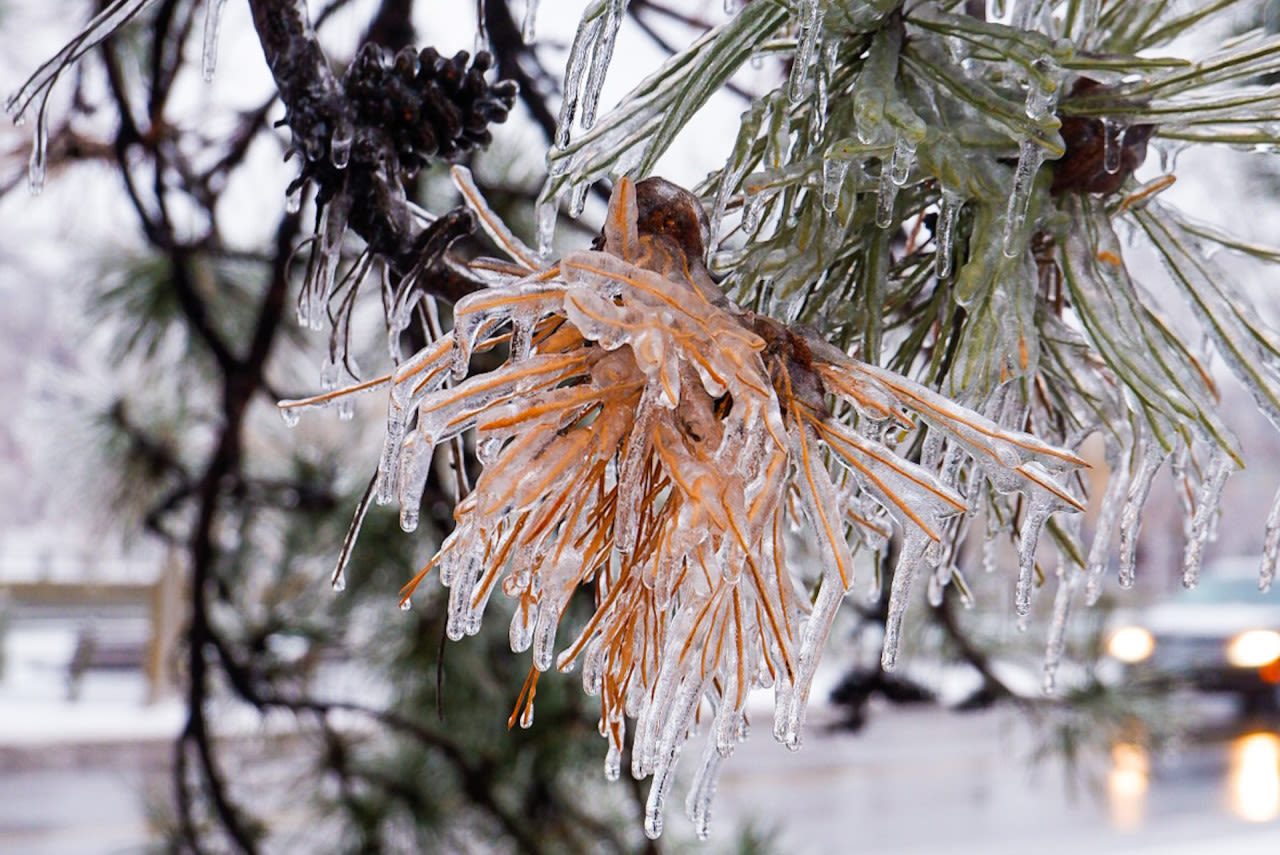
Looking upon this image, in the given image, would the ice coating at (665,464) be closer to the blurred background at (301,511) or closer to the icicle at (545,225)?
the icicle at (545,225)

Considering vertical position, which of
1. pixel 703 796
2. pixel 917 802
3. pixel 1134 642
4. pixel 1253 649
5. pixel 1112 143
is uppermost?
pixel 1112 143

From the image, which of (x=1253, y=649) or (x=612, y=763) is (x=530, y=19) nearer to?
(x=612, y=763)

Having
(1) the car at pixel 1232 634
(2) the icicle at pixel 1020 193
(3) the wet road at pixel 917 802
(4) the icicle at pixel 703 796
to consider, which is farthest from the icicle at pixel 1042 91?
(1) the car at pixel 1232 634

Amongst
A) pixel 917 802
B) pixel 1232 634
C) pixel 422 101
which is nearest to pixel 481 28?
pixel 422 101

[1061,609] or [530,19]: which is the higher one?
[530,19]

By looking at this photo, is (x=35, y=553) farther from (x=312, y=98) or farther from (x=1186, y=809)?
(x=312, y=98)

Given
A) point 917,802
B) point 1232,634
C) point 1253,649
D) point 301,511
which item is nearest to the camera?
point 301,511
